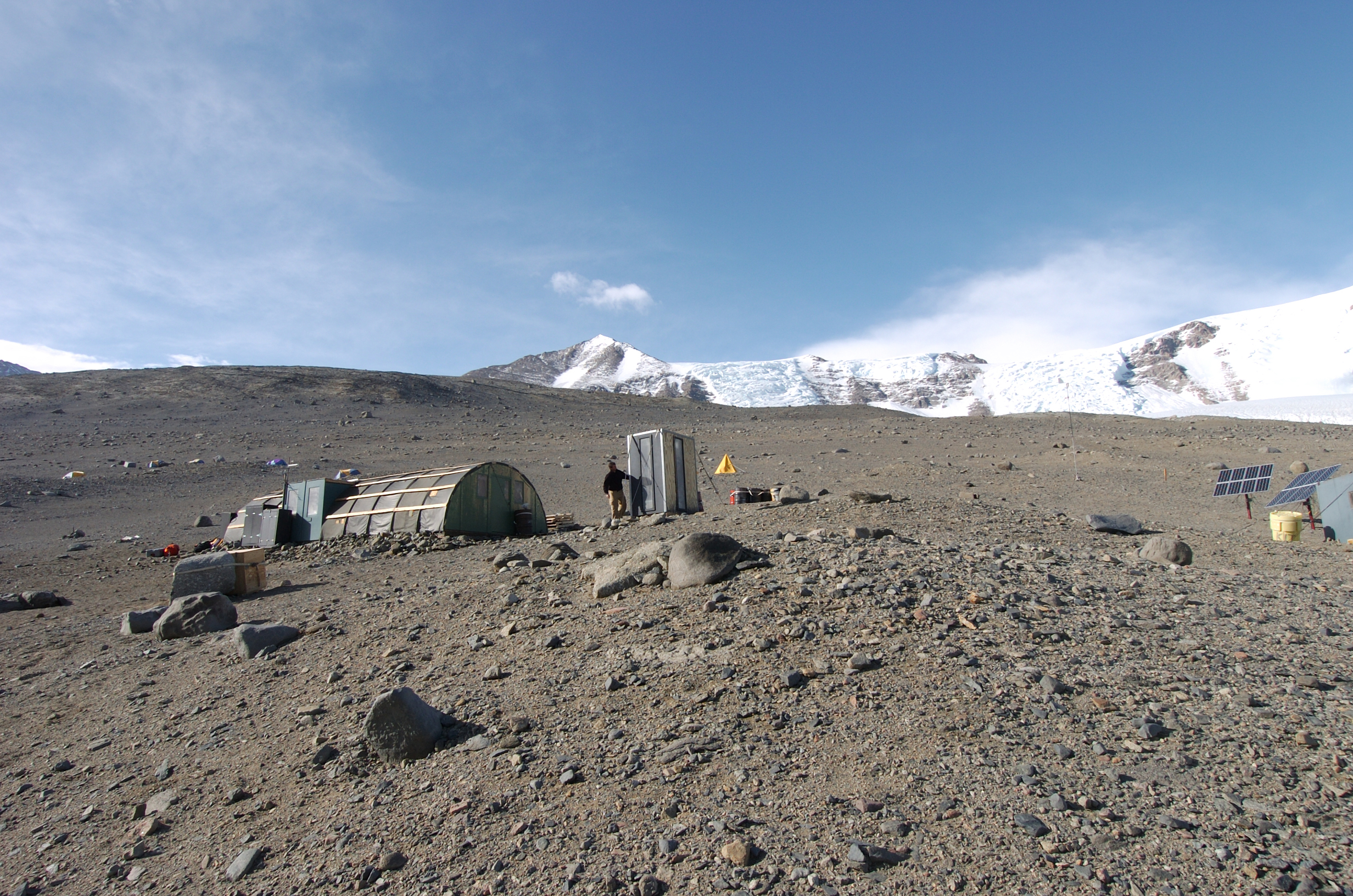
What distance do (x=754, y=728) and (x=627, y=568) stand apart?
3.45 m

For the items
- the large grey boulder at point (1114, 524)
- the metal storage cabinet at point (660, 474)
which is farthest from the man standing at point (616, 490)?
the large grey boulder at point (1114, 524)

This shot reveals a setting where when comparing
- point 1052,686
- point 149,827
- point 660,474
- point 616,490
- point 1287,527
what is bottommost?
point 149,827

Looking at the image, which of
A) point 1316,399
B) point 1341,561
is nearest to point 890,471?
point 1341,561

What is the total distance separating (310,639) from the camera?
7.98 m

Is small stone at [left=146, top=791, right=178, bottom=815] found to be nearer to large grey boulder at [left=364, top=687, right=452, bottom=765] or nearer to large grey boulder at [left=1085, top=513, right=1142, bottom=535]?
large grey boulder at [left=364, top=687, right=452, bottom=765]

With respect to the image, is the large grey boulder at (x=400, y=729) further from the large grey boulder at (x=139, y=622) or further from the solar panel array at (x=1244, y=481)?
the solar panel array at (x=1244, y=481)

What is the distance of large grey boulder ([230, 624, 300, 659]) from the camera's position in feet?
25.4

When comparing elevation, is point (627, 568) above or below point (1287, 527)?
above

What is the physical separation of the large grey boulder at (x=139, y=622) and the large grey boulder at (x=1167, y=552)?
40.9 feet

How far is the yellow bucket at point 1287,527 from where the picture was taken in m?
12.3

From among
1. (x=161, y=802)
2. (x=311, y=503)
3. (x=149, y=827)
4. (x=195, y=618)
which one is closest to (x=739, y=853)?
(x=149, y=827)

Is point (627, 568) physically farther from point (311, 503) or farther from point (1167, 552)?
point (311, 503)

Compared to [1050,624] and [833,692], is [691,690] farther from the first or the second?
[1050,624]

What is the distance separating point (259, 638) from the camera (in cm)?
784
